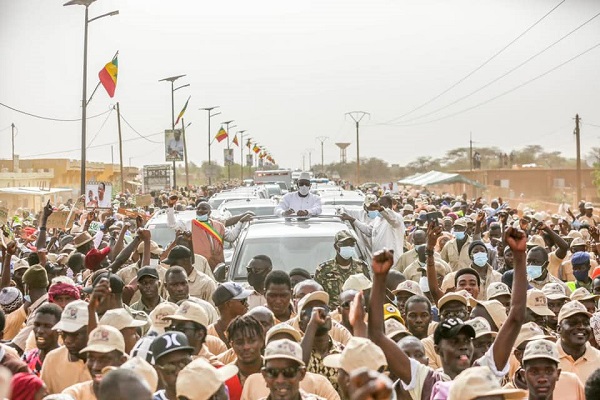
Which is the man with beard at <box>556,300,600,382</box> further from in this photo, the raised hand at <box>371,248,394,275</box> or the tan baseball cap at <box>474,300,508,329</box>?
the raised hand at <box>371,248,394,275</box>

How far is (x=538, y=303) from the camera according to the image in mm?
7582

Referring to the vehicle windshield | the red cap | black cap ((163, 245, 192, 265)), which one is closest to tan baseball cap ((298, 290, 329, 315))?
black cap ((163, 245, 192, 265))

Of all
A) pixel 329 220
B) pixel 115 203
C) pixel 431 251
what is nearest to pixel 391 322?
pixel 431 251

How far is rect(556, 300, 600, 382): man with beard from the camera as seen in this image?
21.3 feet

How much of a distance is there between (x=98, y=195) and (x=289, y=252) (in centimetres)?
960

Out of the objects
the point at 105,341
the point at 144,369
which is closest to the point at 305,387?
the point at 144,369

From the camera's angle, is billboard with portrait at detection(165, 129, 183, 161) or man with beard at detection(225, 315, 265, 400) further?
billboard with portrait at detection(165, 129, 183, 161)

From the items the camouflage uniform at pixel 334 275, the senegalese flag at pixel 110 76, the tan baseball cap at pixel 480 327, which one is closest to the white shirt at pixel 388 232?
the camouflage uniform at pixel 334 275

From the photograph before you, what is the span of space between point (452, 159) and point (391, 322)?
151m

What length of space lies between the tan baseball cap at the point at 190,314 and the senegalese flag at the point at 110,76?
2256cm

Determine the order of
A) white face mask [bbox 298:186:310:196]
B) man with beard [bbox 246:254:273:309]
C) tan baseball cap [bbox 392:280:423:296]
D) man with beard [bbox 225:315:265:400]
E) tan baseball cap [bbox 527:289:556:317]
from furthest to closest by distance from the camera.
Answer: white face mask [bbox 298:186:310:196] → man with beard [bbox 246:254:273:309] → tan baseball cap [bbox 392:280:423:296] → tan baseball cap [bbox 527:289:556:317] → man with beard [bbox 225:315:265:400]

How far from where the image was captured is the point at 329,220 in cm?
1144

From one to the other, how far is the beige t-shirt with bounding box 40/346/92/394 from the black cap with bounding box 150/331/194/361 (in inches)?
30.1

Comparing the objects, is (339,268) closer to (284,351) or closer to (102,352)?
(102,352)
